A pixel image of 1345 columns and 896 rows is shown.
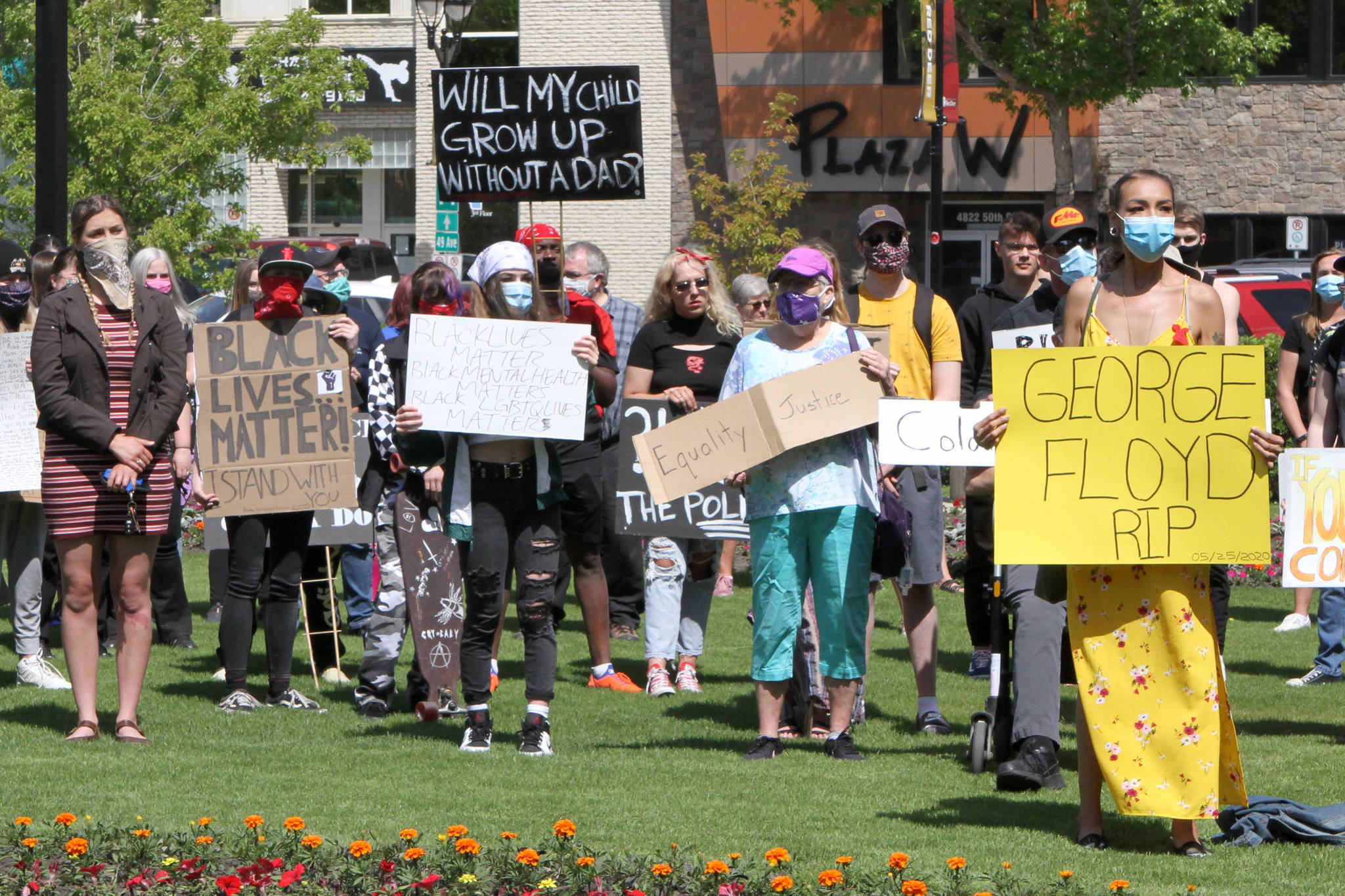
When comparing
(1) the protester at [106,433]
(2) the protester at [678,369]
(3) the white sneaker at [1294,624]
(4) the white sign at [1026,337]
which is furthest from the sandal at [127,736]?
(3) the white sneaker at [1294,624]

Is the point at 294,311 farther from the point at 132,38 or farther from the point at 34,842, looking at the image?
the point at 132,38

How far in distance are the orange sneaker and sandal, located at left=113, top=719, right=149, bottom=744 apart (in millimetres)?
2446

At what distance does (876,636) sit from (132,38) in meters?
14.7

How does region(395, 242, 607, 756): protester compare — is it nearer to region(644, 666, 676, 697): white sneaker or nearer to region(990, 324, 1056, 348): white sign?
region(644, 666, 676, 697): white sneaker

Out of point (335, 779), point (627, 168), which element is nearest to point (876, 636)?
point (627, 168)

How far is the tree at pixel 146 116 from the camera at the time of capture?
21.0 metres

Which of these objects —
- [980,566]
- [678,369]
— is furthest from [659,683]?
[980,566]

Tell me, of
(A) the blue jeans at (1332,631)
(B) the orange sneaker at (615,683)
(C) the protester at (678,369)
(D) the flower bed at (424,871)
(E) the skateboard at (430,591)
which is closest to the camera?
(D) the flower bed at (424,871)

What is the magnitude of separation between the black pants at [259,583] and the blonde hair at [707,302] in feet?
6.51

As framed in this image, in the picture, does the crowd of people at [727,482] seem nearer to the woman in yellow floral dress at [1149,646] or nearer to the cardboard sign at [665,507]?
the woman in yellow floral dress at [1149,646]

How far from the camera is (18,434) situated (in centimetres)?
792

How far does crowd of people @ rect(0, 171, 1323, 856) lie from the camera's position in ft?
17.3

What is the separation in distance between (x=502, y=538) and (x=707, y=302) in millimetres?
2248

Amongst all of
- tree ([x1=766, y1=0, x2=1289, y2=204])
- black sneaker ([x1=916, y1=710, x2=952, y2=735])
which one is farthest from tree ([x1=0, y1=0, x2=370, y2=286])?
black sneaker ([x1=916, y1=710, x2=952, y2=735])
